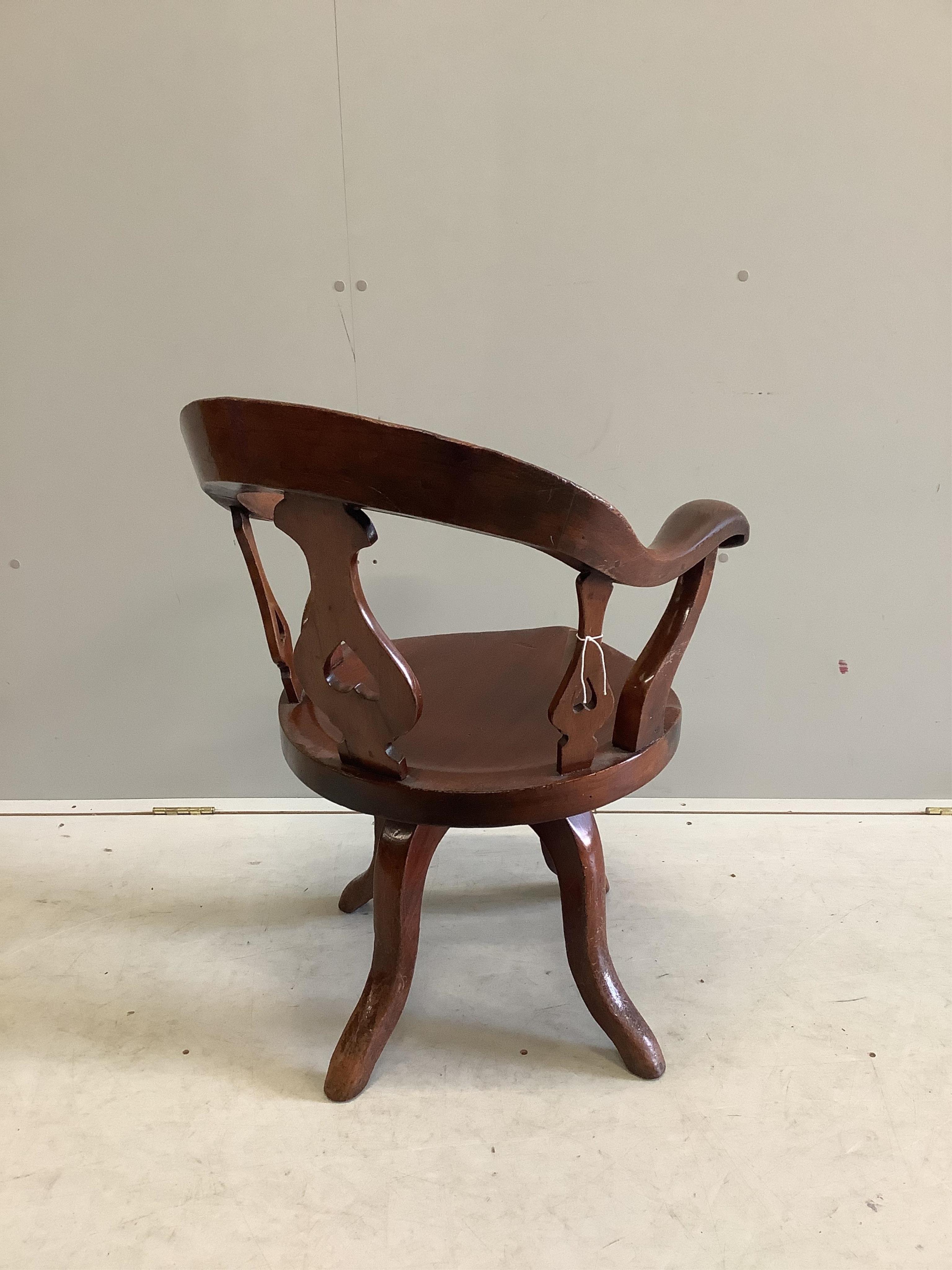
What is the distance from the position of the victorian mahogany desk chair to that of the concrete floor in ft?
0.33

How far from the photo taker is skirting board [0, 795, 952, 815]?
1677mm

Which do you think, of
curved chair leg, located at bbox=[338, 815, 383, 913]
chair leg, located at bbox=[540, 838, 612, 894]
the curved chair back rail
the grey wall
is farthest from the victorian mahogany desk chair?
the grey wall

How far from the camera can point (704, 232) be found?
1396mm

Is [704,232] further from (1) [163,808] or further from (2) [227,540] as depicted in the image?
(1) [163,808]

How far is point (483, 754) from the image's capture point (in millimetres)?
946

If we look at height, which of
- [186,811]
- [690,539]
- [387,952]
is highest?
[690,539]

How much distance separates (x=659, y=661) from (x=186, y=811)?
1166 mm

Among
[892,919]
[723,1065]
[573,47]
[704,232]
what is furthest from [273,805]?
[573,47]

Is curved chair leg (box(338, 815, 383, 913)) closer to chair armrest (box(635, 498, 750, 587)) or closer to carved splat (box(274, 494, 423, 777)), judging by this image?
carved splat (box(274, 494, 423, 777))

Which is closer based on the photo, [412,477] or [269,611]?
[412,477]

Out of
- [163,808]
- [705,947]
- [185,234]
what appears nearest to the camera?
[705,947]

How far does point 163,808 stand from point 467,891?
2.23 feet

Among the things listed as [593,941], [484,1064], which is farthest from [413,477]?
[484,1064]

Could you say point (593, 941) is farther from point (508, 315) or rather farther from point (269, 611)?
point (508, 315)
